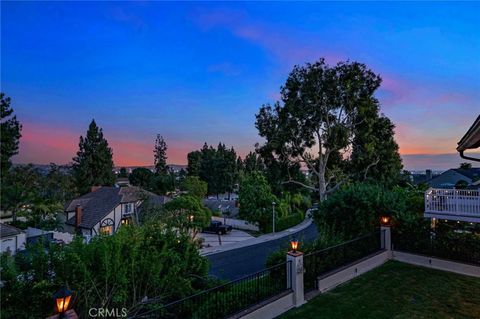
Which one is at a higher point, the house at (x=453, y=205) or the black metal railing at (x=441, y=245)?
the house at (x=453, y=205)

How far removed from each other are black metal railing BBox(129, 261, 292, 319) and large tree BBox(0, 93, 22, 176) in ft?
86.5

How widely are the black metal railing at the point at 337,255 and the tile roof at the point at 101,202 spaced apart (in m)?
23.7

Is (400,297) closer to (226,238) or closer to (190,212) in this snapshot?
(190,212)

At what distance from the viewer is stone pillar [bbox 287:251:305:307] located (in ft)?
26.2

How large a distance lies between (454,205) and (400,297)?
492cm

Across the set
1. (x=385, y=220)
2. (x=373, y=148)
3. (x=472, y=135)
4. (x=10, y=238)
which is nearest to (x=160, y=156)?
(x=10, y=238)

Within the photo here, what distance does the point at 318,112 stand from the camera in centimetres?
2297

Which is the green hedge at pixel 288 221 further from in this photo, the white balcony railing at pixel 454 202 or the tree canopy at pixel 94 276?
the tree canopy at pixel 94 276

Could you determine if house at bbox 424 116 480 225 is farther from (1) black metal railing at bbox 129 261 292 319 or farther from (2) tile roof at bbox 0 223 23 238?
(2) tile roof at bbox 0 223 23 238

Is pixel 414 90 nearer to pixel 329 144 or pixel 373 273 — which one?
pixel 329 144

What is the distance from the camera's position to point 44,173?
58969mm

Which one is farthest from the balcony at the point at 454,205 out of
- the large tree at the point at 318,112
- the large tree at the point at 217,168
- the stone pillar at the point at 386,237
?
the large tree at the point at 217,168

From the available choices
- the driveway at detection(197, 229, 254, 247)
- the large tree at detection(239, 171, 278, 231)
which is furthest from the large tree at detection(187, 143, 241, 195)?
the driveway at detection(197, 229, 254, 247)

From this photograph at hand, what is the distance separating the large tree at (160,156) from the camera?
2837 inches
